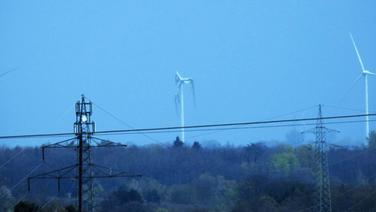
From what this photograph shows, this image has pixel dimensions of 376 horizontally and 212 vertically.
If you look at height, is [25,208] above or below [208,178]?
below

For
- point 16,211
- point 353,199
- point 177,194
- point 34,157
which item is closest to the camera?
point 16,211

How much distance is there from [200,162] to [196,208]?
1097 inches

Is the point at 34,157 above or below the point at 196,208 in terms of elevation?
above

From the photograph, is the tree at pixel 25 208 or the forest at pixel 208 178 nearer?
the tree at pixel 25 208

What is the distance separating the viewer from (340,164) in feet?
334

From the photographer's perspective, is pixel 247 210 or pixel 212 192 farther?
pixel 212 192

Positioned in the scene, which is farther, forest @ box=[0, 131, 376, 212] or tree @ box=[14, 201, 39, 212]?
forest @ box=[0, 131, 376, 212]

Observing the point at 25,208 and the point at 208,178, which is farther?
the point at 208,178

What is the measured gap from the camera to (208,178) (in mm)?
96562

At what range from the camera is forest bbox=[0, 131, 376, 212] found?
71188mm

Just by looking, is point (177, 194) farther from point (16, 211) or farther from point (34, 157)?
point (16, 211)

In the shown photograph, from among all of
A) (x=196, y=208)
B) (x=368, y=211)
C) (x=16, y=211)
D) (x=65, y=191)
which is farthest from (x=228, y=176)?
(x=16, y=211)

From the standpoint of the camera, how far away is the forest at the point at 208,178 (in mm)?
71188

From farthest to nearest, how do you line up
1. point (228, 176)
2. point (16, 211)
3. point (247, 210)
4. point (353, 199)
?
point (228, 176) → point (247, 210) → point (353, 199) → point (16, 211)
